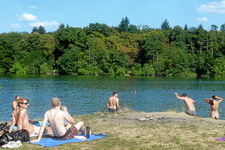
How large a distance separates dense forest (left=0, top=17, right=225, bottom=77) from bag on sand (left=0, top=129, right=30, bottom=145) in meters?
82.9

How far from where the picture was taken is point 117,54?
322 feet

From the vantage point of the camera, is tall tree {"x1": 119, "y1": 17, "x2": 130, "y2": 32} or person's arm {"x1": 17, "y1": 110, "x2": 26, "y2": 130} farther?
tall tree {"x1": 119, "y1": 17, "x2": 130, "y2": 32}

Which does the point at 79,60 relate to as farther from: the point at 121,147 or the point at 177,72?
the point at 121,147

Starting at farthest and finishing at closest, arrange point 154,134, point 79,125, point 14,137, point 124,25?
point 124,25, point 154,134, point 79,125, point 14,137

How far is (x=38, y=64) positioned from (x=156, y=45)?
31489mm

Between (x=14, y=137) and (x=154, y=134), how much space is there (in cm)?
394

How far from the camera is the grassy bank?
926 cm

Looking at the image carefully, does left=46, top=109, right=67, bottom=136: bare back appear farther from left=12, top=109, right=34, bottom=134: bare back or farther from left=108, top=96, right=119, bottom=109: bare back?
left=108, top=96, right=119, bottom=109: bare back

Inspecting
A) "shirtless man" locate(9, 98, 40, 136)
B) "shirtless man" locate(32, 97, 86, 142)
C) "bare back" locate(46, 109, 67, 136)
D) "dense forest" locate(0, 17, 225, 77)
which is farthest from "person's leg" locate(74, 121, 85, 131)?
"dense forest" locate(0, 17, 225, 77)

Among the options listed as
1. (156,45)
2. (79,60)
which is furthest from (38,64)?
(156,45)

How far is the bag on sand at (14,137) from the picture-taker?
921 cm

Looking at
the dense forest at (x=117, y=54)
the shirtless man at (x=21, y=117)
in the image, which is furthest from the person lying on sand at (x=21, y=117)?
the dense forest at (x=117, y=54)

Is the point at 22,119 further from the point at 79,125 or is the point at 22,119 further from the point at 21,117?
the point at 79,125

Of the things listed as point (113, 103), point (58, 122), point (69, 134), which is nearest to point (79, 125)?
point (69, 134)
